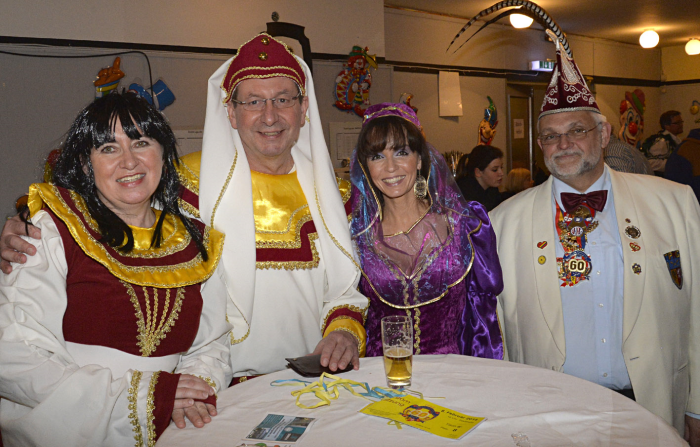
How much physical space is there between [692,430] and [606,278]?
72 centimetres

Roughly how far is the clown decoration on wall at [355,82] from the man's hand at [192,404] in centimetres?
458

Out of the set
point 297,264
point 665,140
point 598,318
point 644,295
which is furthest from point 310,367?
point 665,140

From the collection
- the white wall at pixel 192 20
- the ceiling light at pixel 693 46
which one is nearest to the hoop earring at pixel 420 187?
the white wall at pixel 192 20

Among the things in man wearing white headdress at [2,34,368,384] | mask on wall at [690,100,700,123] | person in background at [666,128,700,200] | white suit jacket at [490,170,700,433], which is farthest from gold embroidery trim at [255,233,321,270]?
mask on wall at [690,100,700,123]

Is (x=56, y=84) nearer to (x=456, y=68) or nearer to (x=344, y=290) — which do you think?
(x=344, y=290)

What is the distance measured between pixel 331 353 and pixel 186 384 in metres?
0.50

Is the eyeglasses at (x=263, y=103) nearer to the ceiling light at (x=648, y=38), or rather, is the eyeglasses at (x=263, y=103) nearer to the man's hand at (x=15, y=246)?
the man's hand at (x=15, y=246)

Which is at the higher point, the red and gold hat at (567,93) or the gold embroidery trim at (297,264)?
the red and gold hat at (567,93)

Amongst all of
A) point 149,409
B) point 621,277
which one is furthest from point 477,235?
point 149,409

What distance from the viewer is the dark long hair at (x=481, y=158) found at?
556cm

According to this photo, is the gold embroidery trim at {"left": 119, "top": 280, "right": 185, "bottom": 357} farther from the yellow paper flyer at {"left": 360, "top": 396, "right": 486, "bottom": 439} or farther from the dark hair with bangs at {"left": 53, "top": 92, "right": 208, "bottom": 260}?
the yellow paper flyer at {"left": 360, "top": 396, "right": 486, "bottom": 439}

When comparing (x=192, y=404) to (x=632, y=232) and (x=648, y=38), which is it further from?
(x=648, y=38)

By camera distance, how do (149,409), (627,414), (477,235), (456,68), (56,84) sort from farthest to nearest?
1. (456,68)
2. (56,84)
3. (477,235)
4. (149,409)
5. (627,414)

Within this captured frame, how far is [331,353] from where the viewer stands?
6.41ft
